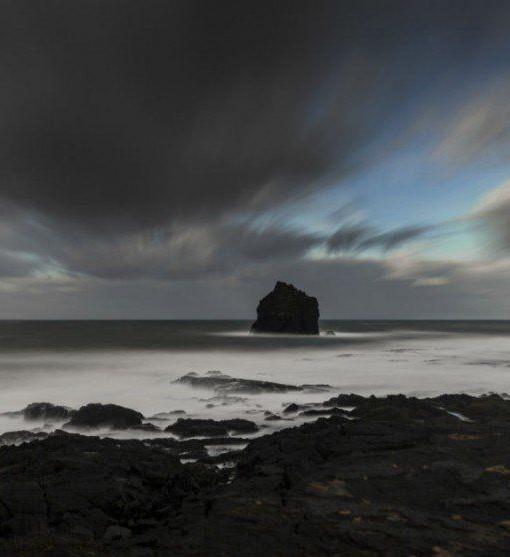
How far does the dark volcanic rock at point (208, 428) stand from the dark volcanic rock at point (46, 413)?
571cm

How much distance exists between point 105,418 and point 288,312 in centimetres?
10948

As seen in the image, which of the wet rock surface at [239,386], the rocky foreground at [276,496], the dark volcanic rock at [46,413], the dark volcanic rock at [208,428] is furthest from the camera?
the wet rock surface at [239,386]

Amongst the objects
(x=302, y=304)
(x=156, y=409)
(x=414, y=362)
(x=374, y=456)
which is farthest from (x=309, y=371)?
(x=302, y=304)

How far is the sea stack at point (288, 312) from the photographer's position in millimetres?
123688

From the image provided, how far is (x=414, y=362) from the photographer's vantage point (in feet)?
149

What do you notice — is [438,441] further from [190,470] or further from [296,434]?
[190,470]

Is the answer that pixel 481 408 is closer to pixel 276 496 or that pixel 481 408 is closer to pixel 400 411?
pixel 400 411

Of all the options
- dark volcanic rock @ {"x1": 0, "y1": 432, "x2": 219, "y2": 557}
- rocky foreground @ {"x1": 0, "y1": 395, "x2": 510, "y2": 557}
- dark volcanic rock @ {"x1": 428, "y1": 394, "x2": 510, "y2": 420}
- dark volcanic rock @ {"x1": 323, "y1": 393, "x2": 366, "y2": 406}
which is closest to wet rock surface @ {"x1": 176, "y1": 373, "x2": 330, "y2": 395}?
dark volcanic rock @ {"x1": 323, "y1": 393, "x2": 366, "y2": 406}

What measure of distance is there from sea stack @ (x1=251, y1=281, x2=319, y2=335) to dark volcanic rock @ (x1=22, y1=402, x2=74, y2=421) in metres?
105

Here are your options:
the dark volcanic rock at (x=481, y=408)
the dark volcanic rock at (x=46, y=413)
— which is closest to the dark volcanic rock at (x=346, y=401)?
the dark volcanic rock at (x=481, y=408)

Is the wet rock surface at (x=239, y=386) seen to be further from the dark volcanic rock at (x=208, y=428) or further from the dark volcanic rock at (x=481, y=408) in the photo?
the dark volcanic rock at (x=481, y=408)

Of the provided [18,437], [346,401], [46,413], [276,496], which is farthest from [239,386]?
[276,496]

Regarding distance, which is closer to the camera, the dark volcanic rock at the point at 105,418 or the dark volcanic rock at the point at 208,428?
the dark volcanic rock at the point at 208,428

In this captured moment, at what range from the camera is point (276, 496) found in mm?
8180
